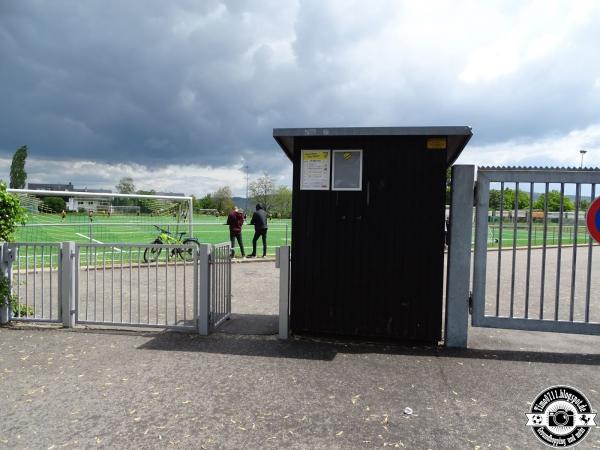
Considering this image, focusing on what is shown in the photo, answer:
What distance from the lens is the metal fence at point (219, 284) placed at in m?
6.02

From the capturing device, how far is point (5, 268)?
20.4 feet

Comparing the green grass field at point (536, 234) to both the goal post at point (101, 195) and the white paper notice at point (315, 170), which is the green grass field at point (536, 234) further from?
the goal post at point (101, 195)

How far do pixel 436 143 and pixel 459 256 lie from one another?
1362mm

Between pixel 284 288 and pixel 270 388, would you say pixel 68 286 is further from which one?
pixel 270 388

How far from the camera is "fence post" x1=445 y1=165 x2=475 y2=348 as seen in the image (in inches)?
209

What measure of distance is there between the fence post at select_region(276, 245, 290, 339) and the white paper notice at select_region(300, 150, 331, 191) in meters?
0.84

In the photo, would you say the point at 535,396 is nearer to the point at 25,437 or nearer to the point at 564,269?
the point at 25,437

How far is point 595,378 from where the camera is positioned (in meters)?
4.51

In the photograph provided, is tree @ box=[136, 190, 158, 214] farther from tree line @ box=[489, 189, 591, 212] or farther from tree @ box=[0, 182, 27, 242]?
tree line @ box=[489, 189, 591, 212]

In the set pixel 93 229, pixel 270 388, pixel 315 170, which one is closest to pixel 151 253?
pixel 93 229

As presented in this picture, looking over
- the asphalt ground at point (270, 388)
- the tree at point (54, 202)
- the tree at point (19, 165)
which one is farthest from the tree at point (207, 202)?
the asphalt ground at point (270, 388)

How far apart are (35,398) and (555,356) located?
5.39 metres

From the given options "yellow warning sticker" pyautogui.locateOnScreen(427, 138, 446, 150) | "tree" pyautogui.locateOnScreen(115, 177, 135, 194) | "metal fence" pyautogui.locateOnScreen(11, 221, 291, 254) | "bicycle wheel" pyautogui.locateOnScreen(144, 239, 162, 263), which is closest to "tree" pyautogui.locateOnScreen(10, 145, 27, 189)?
"tree" pyautogui.locateOnScreen(115, 177, 135, 194)

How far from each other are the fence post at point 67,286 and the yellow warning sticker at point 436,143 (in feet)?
16.0
